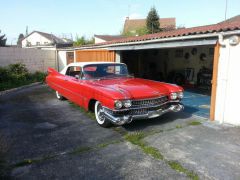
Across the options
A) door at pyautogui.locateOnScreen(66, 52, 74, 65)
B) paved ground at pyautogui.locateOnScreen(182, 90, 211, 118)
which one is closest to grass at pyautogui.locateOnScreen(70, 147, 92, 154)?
paved ground at pyautogui.locateOnScreen(182, 90, 211, 118)

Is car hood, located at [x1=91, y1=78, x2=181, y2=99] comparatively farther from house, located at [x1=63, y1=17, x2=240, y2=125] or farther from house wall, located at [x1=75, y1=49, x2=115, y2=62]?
→ house wall, located at [x1=75, y1=49, x2=115, y2=62]

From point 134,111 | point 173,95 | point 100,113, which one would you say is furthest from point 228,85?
point 100,113

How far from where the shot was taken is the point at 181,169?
355cm

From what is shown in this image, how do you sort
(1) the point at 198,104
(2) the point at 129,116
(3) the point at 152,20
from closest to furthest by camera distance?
(2) the point at 129,116, (1) the point at 198,104, (3) the point at 152,20

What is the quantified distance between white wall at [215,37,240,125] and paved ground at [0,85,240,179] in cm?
38

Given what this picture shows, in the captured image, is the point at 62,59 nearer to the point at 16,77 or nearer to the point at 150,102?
the point at 16,77

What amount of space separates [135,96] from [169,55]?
33.5ft

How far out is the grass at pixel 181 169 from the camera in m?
3.35

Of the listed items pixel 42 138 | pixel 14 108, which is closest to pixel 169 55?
pixel 14 108

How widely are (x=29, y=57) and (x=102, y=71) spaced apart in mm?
10803

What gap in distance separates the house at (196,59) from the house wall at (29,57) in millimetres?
3039

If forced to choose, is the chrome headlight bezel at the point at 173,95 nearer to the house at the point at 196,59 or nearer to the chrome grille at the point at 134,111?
the chrome grille at the point at 134,111

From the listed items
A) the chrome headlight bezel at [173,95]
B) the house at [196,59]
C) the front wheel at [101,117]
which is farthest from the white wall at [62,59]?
the chrome headlight bezel at [173,95]

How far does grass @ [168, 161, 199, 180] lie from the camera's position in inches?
132
